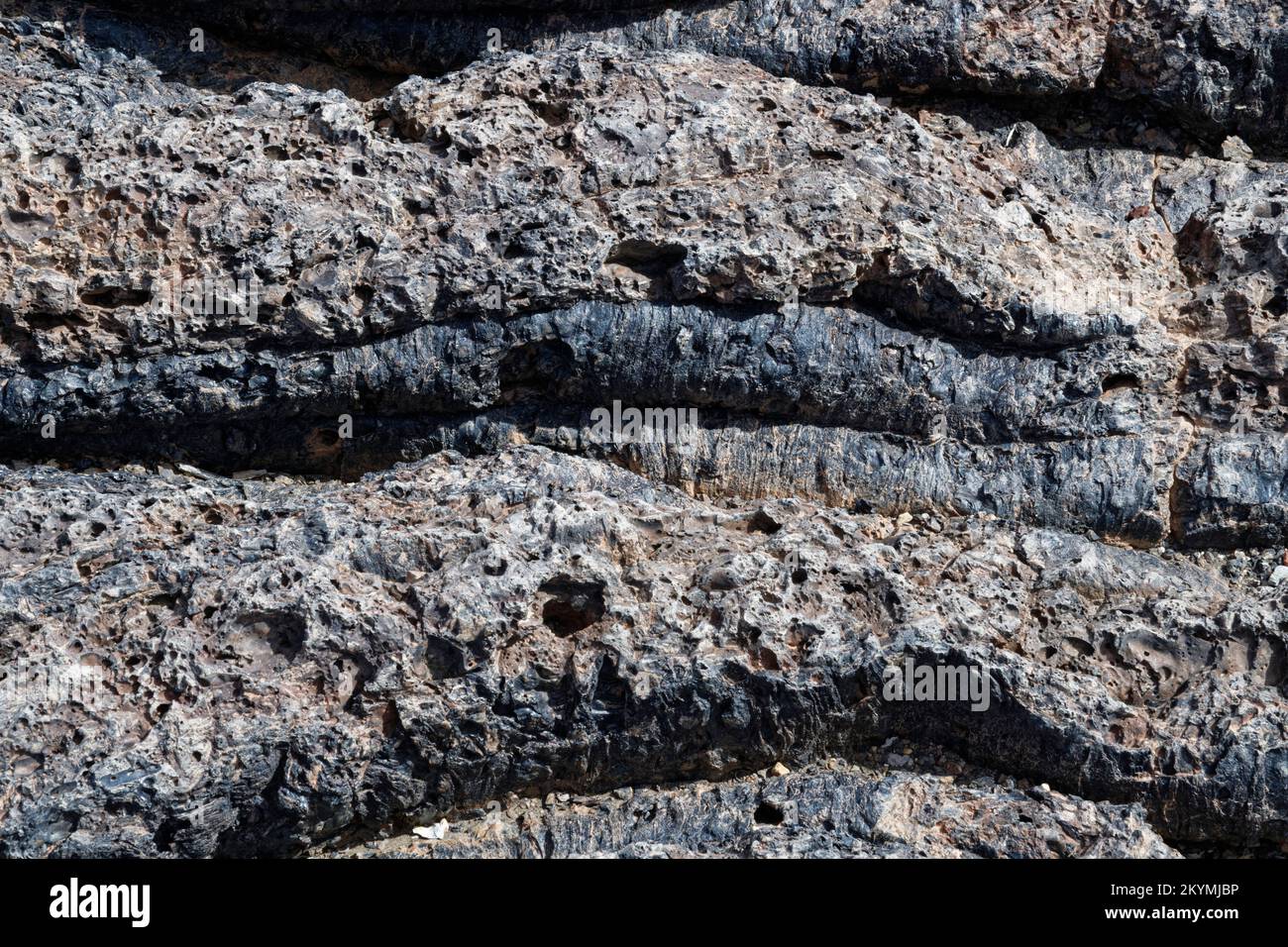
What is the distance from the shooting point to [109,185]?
820cm

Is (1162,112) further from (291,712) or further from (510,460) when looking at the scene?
(291,712)

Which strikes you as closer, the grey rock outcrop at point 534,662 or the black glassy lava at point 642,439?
the grey rock outcrop at point 534,662

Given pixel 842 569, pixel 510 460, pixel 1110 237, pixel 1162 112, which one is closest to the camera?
pixel 842 569

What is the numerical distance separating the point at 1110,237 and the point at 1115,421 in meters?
1.44

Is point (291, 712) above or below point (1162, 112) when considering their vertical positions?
below

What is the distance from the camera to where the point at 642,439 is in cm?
847

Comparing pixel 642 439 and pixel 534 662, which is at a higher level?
pixel 642 439

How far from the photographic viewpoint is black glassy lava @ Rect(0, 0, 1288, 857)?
7145mm

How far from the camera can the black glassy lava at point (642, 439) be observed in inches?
281

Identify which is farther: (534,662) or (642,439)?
(642,439)

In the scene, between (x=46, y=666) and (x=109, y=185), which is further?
(x=109, y=185)

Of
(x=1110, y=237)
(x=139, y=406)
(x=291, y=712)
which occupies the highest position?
(x=1110, y=237)

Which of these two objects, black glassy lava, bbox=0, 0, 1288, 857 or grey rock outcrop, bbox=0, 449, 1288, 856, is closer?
grey rock outcrop, bbox=0, 449, 1288, 856

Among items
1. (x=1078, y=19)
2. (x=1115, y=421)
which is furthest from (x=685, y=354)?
(x=1078, y=19)
